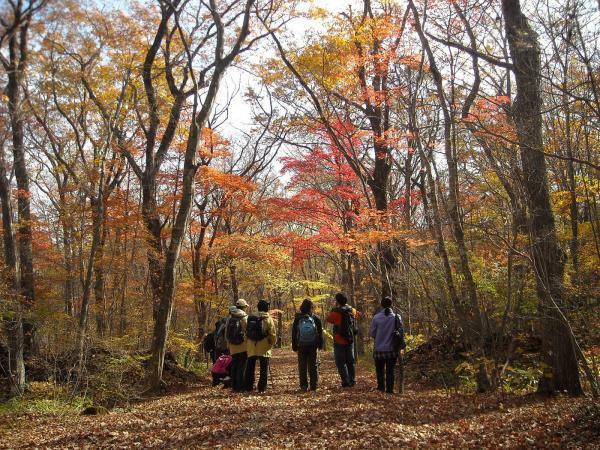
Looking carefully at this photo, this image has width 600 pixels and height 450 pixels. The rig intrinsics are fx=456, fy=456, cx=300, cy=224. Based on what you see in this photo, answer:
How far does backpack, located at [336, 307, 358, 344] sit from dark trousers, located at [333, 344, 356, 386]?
0.65 ft

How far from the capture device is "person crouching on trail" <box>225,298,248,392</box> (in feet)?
27.1

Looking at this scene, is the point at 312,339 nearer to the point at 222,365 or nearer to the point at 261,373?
the point at 261,373

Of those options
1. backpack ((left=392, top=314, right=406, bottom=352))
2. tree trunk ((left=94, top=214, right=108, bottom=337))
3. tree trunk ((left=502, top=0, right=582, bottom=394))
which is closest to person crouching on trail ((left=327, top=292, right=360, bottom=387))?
backpack ((left=392, top=314, right=406, bottom=352))

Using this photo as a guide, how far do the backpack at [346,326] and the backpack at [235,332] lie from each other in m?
1.75

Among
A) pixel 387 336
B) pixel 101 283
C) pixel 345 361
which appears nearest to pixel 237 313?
pixel 345 361

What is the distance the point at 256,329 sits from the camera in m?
8.10

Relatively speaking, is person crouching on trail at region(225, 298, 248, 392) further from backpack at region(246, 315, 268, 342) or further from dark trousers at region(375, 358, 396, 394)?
dark trousers at region(375, 358, 396, 394)

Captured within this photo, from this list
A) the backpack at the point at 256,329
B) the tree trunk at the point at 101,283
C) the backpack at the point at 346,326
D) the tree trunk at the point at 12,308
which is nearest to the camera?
the backpack at the point at 346,326

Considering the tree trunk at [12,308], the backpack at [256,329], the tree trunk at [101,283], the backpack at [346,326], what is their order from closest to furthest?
the backpack at [346,326], the backpack at [256,329], the tree trunk at [12,308], the tree trunk at [101,283]

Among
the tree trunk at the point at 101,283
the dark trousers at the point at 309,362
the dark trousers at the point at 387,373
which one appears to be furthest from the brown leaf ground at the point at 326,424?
the tree trunk at the point at 101,283

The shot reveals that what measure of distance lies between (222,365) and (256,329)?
197 centimetres

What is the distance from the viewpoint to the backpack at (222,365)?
31.1 feet

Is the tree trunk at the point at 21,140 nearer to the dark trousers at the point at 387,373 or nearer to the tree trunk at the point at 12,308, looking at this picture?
the tree trunk at the point at 12,308

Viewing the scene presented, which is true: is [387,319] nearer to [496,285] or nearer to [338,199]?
[496,285]
